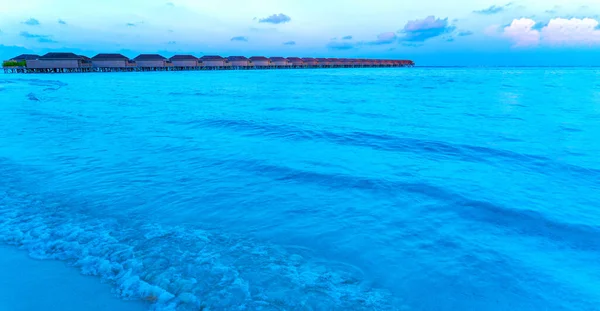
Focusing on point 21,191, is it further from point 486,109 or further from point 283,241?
point 486,109

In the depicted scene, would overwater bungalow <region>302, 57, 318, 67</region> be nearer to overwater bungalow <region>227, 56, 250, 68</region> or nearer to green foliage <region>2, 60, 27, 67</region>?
overwater bungalow <region>227, 56, 250, 68</region>

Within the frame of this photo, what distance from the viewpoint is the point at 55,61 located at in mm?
62875

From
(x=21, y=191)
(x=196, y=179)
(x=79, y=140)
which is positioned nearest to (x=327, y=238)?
(x=196, y=179)

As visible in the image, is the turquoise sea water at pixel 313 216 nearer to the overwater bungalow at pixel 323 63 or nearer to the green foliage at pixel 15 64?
the green foliage at pixel 15 64

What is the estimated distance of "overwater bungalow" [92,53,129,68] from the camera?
2763 inches

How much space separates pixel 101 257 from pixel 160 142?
721 cm

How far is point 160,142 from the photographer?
1098 cm

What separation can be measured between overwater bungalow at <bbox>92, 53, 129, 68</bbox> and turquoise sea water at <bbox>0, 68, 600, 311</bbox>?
66.6 metres

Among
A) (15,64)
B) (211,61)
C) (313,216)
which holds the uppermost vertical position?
(211,61)

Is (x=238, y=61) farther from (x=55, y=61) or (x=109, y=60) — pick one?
(x=55, y=61)

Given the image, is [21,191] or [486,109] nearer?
[21,191]

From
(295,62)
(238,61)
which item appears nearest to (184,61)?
(238,61)

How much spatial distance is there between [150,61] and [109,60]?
859 cm

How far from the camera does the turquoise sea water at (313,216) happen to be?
3.84m
